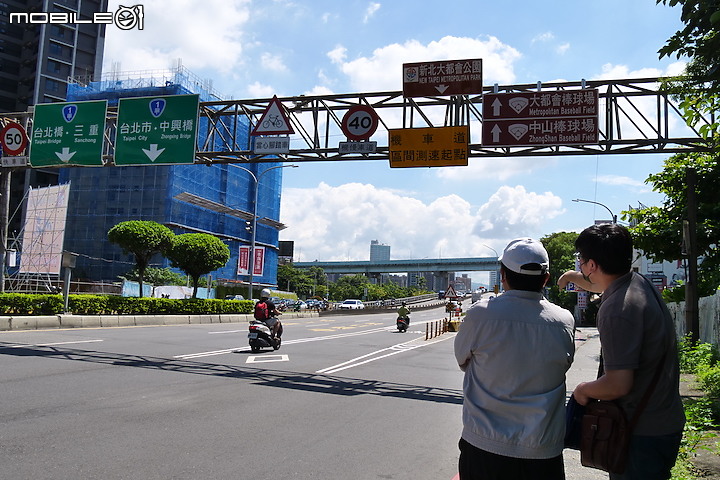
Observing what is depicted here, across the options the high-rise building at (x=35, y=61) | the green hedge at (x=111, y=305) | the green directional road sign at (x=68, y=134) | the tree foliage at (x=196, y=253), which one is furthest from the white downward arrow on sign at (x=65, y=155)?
the high-rise building at (x=35, y=61)

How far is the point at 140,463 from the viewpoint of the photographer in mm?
5164

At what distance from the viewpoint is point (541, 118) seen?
13500 mm

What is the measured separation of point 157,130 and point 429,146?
767cm

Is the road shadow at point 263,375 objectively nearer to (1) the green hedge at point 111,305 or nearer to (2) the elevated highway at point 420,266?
(1) the green hedge at point 111,305

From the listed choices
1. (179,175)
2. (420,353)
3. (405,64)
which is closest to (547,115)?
(405,64)

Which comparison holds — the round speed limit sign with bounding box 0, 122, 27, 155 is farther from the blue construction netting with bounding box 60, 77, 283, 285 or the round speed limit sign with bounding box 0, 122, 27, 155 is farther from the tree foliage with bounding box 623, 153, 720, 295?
the blue construction netting with bounding box 60, 77, 283, 285

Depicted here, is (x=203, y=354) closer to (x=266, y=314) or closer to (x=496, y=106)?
(x=266, y=314)

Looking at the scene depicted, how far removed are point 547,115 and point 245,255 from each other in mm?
38277

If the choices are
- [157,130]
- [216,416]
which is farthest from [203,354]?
[216,416]

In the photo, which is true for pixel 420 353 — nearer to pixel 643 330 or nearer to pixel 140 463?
pixel 140 463

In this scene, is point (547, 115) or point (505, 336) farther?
point (547, 115)

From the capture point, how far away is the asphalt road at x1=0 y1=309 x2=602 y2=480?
5.25 m

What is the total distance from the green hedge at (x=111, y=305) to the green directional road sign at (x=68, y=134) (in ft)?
17.2

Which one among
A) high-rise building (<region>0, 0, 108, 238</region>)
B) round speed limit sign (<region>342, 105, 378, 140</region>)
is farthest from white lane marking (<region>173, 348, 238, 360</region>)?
high-rise building (<region>0, 0, 108, 238</region>)
